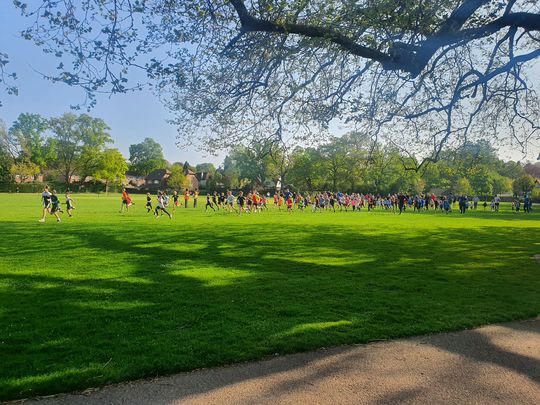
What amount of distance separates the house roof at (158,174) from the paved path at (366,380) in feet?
401

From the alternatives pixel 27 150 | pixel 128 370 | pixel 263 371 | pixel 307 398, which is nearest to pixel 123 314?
pixel 128 370

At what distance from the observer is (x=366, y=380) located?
158 inches

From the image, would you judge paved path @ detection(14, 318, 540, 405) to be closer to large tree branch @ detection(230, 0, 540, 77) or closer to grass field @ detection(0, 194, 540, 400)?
grass field @ detection(0, 194, 540, 400)

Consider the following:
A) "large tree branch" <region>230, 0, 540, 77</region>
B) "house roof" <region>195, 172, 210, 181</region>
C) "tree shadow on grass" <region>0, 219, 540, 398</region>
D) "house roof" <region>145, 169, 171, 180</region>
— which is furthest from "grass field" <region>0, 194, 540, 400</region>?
"house roof" <region>195, 172, 210, 181</region>

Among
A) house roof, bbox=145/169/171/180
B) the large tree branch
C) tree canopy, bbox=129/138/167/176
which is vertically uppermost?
tree canopy, bbox=129/138/167/176

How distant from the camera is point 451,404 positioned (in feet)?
11.8

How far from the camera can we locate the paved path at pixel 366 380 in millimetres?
3635

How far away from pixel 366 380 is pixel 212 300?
3.30 metres

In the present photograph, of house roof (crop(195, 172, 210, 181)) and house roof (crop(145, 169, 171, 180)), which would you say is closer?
house roof (crop(145, 169, 171, 180))

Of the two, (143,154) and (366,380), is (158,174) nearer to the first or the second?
(143,154)

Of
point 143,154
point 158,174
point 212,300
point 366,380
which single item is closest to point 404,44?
point 212,300

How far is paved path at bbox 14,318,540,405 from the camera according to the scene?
363cm

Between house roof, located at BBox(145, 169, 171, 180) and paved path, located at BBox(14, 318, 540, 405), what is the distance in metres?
122

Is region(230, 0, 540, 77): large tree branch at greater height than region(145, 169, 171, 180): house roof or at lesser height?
lesser
